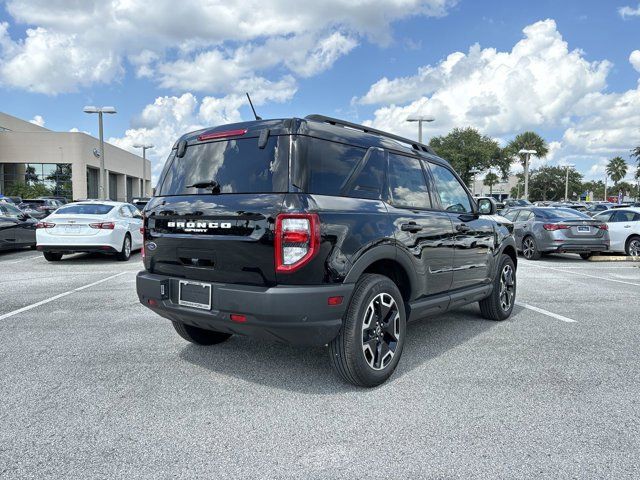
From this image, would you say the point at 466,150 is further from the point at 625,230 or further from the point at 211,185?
the point at 211,185

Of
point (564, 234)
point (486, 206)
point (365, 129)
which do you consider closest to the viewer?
point (365, 129)

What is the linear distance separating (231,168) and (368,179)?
3.47 feet

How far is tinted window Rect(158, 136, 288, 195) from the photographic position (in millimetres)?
3551

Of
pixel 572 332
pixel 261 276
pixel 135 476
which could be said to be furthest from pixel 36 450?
pixel 572 332

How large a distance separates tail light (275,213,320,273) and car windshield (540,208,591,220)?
1188 cm

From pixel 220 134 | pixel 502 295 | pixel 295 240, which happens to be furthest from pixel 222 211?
pixel 502 295

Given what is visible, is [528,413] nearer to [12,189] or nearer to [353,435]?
[353,435]

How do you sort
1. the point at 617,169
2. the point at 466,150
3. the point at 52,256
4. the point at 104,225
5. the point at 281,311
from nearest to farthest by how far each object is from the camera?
the point at 281,311, the point at 104,225, the point at 52,256, the point at 466,150, the point at 617,169

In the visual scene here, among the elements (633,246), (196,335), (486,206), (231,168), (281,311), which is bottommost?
(196,335)

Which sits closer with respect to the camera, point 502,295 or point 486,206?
point 486,206

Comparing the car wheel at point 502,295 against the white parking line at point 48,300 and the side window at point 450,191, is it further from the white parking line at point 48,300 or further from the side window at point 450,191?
the white parking line at point 48,300

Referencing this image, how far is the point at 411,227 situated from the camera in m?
4.20

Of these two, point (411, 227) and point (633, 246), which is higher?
point (411, 227)

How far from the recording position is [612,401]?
3.54m
